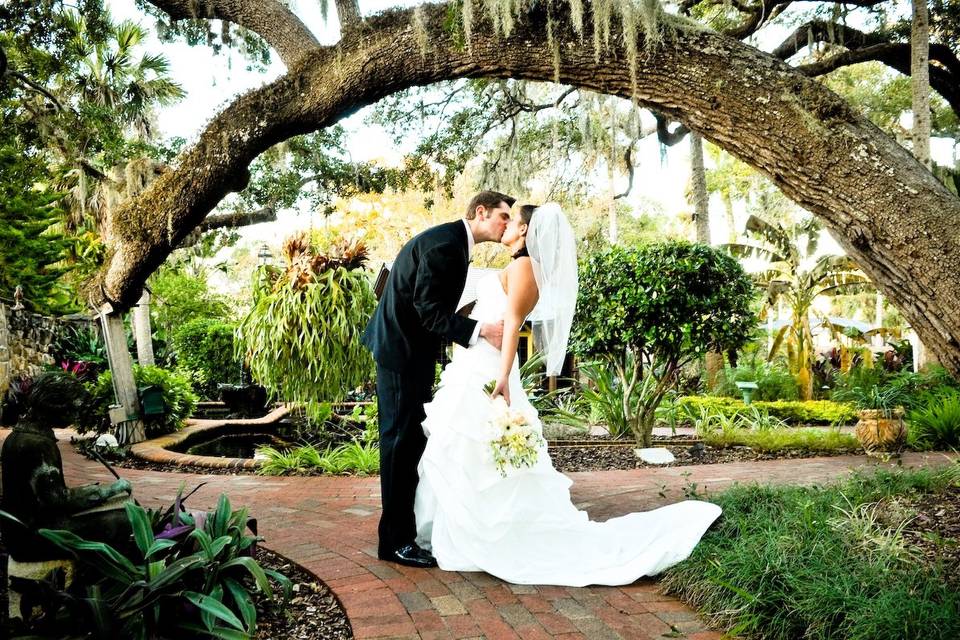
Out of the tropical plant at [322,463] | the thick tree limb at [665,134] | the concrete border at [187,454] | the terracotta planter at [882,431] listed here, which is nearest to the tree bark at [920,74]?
the thick tree limb at [665,134]

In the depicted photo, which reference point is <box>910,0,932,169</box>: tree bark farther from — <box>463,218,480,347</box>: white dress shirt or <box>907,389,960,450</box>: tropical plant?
<box>463,218,480,347</box>: white dress shirt

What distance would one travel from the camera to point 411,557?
10.6 ft

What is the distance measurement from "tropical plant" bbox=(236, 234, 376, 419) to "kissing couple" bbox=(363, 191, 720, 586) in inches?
119

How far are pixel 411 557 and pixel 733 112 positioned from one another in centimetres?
278

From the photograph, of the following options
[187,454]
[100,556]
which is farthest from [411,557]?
[187,454]

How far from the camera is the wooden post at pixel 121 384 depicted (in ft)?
22.9

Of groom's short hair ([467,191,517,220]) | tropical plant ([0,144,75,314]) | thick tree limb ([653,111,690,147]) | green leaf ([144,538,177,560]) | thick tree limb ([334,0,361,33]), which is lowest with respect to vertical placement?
green leaf ([144,538,177,560])

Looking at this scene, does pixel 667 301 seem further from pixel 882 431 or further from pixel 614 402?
pixel 882 431

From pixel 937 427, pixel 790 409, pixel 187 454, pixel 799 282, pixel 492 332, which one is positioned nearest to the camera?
pixel 492 332

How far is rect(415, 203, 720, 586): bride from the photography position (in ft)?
10.1

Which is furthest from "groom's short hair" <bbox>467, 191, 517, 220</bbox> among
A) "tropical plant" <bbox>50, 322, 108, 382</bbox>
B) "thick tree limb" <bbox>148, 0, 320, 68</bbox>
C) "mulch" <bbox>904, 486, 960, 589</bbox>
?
"tropical plant" <bbox>50, 322, 108, 382</bbox>

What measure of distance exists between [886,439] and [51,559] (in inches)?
266

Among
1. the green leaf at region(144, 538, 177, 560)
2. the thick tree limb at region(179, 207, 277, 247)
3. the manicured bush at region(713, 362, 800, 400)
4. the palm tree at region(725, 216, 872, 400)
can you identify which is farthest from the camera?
the thick tree limb at region(179, 207, 277, 247)

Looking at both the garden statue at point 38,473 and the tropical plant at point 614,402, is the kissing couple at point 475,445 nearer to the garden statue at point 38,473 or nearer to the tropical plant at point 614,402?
the garden statue at point 38,473
